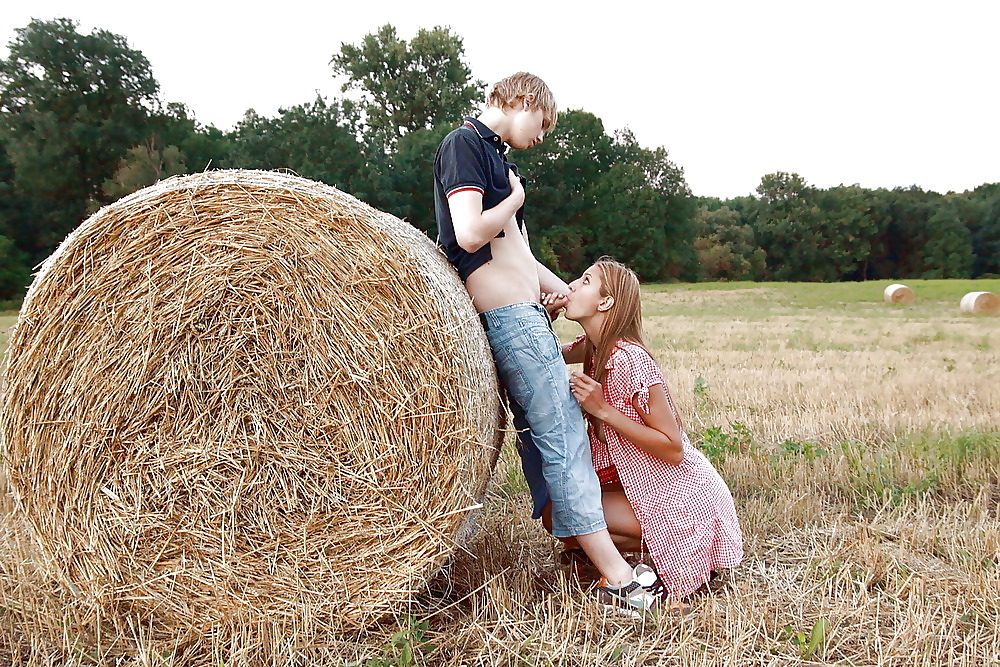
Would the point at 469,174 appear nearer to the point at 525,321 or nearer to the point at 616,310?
the point at 525,321

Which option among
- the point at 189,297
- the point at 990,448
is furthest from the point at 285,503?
the point at 990,448

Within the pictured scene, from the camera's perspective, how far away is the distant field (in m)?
2.67

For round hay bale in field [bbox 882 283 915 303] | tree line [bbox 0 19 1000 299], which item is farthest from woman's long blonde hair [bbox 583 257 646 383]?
round hay bale in field [bbox 882 283 915 303]

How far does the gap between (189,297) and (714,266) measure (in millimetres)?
49817

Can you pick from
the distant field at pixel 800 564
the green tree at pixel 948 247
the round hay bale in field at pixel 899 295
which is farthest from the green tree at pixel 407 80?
the distant field at pixel 800 564

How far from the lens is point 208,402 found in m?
2.73

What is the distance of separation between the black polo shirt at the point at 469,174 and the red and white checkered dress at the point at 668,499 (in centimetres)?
78

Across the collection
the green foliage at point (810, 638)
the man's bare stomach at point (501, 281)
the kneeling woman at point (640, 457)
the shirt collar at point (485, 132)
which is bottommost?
the green foliage at point (810, 638)

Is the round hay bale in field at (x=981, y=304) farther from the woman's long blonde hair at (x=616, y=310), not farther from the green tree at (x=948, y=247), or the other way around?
the green tree at (x=948, y=247)

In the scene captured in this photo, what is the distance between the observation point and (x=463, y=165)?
2857 millimetres

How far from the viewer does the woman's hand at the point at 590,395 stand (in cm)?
312

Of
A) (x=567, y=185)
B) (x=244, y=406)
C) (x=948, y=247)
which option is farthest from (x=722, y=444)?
(x=948, y=247)

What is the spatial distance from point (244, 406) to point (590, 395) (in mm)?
1371

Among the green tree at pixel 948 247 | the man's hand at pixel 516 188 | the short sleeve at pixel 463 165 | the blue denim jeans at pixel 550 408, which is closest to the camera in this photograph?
the short sleeve at pixel 463 165
